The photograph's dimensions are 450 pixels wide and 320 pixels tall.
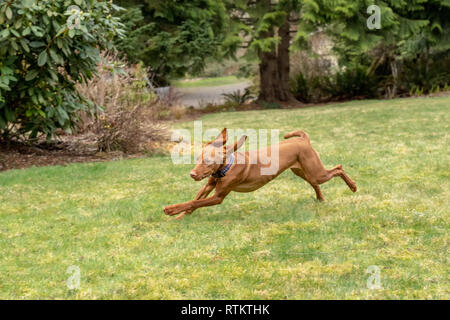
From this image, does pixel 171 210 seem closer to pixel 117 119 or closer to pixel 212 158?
pixel 212 158

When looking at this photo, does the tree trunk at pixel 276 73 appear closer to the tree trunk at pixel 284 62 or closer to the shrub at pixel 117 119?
the tree trunk at pixel 284 62

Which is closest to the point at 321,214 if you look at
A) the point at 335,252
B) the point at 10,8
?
the point at 335,252

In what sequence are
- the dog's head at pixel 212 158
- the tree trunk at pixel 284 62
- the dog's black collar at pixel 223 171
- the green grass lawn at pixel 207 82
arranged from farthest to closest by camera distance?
the green grass lawn at pixel 207 82 → the tree trunk at pixel 284 62 → the dog's black collar at pixel 223 171 → the dog's head at pixel 212 158

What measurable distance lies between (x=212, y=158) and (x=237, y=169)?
0.36m

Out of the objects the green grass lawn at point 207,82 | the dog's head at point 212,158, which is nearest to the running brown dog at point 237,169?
the dog's head at point 212,158

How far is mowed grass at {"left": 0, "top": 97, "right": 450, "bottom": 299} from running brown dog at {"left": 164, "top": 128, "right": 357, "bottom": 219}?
273 mm

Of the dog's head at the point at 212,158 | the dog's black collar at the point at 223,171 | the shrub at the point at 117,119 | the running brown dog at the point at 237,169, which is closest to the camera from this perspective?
the dog's head at the point at 212,158

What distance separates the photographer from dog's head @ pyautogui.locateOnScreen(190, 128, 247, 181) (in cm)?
483

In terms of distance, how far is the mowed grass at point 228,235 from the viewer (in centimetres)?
382

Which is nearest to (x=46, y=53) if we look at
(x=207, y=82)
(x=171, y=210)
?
(x=171, y=210)

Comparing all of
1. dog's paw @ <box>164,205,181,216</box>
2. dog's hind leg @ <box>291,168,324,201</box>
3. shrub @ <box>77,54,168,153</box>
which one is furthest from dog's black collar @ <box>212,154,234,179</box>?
shrub @ <box>77,54,168,153</box>

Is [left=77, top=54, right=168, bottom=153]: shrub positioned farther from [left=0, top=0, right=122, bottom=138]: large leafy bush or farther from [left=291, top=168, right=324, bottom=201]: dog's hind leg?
[left=291, top=168, right=324, bottom=201]: dog's hind leg

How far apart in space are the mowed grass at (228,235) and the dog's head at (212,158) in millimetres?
590
